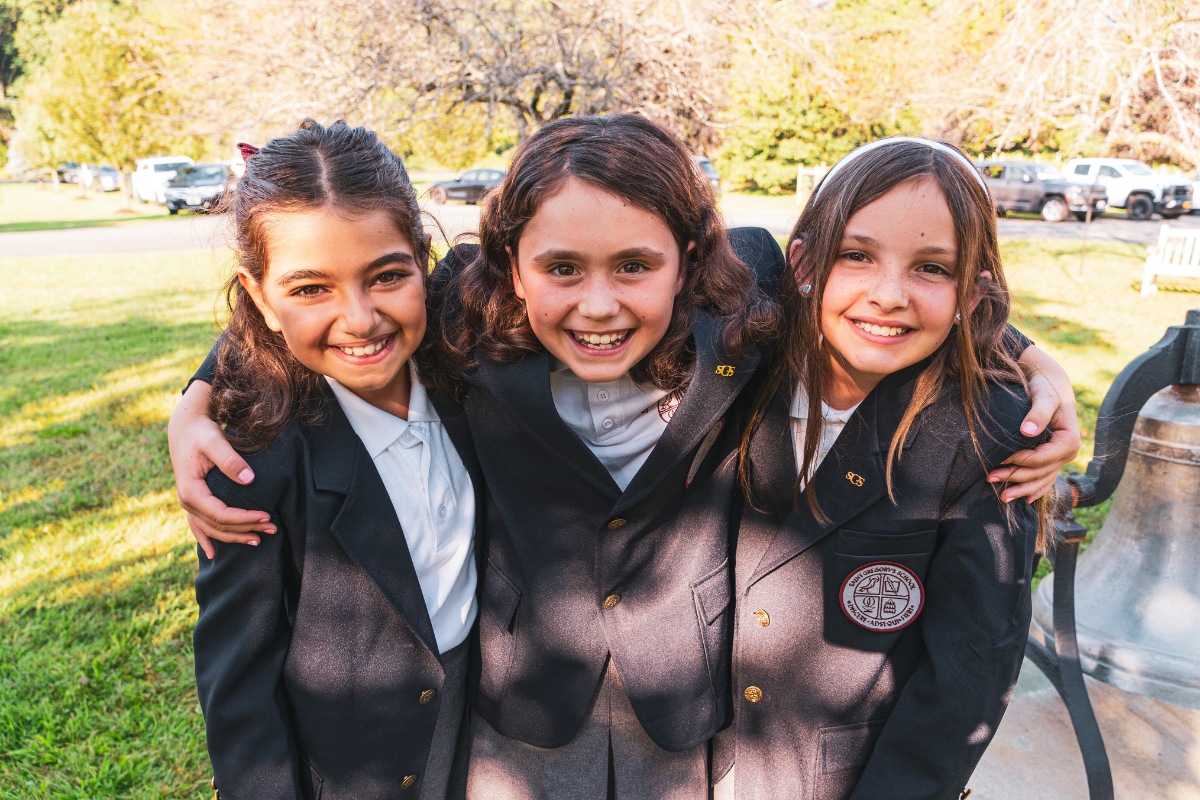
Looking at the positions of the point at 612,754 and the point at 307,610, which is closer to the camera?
Result: the point at 307,610

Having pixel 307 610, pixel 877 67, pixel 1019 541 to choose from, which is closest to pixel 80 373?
pixel 307 610

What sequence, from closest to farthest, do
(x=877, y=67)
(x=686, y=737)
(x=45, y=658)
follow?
(x=686, y=737), (x=45, y=658), (x=877, y=67)

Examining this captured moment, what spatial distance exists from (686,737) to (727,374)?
74 centimetres

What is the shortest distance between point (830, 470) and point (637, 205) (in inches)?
25.1

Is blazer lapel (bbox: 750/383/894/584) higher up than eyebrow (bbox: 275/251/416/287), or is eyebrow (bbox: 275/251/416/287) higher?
eyebrow (bbox: 275/251/416/287)

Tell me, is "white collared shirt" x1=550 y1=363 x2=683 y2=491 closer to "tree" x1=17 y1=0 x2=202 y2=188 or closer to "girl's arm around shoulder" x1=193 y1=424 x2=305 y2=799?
"girl's arm around shoulder" x1=193 y1=424 x2=305 y2=799

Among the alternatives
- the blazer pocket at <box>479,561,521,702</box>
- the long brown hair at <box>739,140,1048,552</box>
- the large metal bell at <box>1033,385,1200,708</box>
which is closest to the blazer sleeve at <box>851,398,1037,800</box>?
the long brown hair at <box>739,140,1048,552</box>

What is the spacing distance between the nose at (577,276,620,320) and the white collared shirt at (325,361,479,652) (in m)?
0.45

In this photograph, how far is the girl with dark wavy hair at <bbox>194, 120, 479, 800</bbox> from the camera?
1.59 m

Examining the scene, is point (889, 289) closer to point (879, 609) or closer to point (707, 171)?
point (879, 609)

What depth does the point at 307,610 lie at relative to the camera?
162 centimetres

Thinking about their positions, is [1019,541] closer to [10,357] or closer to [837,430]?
[837,430]

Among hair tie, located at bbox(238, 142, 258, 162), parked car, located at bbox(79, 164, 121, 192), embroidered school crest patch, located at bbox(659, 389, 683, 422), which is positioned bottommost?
parked car, located at bbox(79, 164, 121, 192)

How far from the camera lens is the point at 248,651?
1.56 metres
